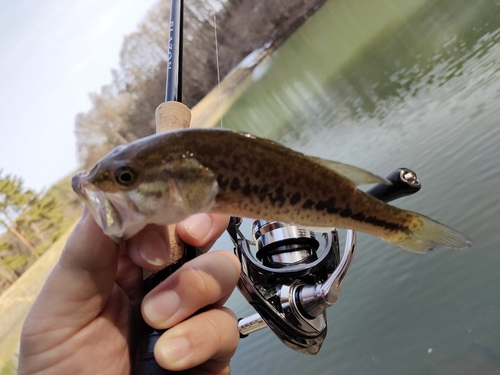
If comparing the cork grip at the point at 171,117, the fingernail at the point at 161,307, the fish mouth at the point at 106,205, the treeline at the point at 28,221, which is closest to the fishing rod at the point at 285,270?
the cork grip at the point at 171,117

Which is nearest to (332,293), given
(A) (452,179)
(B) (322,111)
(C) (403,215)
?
(C) (403,215)

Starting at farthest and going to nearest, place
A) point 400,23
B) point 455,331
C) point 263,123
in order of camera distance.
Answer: point 263,123 → point 400,23 → point 455,331

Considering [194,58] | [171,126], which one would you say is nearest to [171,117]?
[171,126]

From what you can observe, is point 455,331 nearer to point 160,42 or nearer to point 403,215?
point 403,215

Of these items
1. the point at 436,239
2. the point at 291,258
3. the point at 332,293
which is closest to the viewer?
the point at 436,239

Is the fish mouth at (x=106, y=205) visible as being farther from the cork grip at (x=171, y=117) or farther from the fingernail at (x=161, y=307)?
the cork grip at (x=171, y=117)

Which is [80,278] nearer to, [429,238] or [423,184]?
[429,238]
